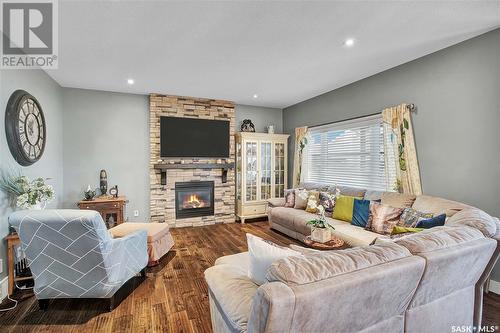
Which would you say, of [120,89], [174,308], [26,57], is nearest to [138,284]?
[174,308]

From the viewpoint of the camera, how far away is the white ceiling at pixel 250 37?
2.05 m

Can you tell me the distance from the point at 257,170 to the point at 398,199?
2.94 meters

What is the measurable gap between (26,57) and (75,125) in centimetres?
160

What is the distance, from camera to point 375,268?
1093 millimetres

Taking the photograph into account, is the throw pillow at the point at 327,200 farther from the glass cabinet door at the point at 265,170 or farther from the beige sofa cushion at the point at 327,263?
the beige sofa cushion at the point at 327,263

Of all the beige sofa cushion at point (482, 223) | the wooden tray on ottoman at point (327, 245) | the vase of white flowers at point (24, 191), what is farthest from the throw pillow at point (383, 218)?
the vase of white flowers at point (24, 191)

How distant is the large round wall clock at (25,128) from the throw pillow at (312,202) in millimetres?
3936

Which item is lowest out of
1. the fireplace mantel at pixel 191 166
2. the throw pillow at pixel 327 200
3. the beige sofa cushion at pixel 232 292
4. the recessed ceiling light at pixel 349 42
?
the beige sofa cushion at pixel 232 292

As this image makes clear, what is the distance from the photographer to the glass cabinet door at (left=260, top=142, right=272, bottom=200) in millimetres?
5477

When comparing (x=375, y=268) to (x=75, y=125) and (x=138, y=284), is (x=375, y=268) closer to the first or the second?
(x=138, y=284)

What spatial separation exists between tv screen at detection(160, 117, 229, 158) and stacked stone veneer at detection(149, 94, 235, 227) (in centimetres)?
11

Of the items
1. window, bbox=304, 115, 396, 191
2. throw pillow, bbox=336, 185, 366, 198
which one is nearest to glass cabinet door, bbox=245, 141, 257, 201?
window, bbox=304, 115, 396, 191

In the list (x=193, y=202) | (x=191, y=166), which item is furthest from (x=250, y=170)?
(x=193, y=202)

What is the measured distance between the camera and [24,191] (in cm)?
247
